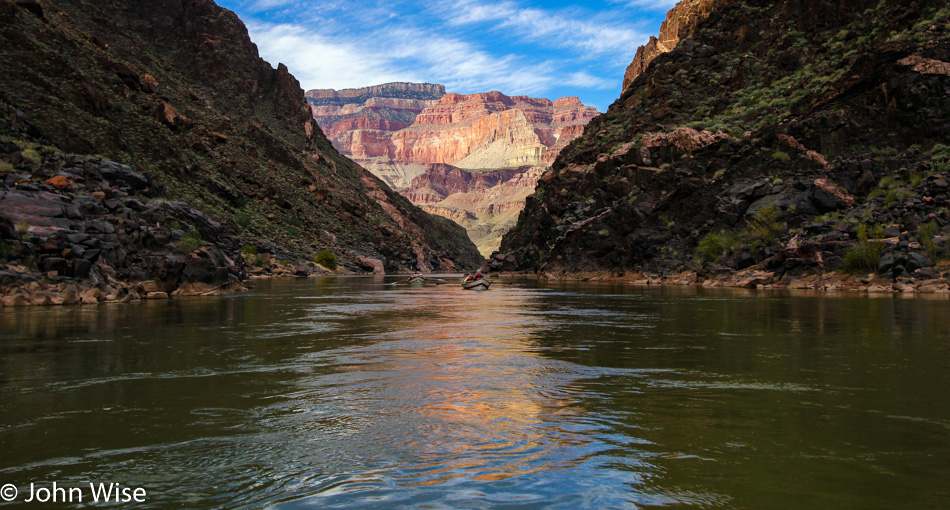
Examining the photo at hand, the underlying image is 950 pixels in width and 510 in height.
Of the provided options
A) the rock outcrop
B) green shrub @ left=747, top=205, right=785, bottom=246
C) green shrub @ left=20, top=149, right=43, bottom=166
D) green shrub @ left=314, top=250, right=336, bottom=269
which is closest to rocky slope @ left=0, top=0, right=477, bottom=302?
green shrub @ left=20, top=149, right=43, bottom=166

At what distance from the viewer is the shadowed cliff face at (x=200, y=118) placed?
6962cm

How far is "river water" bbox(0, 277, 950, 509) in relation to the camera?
19.6 feet

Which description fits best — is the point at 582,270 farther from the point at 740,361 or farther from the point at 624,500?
the point at 624,500

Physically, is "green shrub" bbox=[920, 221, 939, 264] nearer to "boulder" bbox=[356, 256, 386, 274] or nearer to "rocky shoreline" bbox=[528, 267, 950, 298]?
"rocky shoreline" bbox=[528, 267, 950, 298]

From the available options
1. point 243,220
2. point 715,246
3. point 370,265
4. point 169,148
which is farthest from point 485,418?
point 370,265

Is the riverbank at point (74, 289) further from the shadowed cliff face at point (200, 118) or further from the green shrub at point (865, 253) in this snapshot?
the green shrub at point (865, 253)

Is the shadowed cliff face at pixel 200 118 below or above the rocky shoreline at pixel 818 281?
above

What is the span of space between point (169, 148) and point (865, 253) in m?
84.8

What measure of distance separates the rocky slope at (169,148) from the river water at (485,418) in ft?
60.5

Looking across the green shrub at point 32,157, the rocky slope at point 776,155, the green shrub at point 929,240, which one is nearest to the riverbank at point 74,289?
the green shrub at point 32,157

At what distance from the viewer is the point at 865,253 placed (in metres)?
42.1

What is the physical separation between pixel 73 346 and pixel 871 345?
20891mm

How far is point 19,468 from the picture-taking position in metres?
6.46

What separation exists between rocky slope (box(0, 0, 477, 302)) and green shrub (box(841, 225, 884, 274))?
150ft
